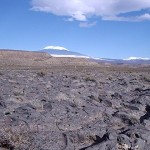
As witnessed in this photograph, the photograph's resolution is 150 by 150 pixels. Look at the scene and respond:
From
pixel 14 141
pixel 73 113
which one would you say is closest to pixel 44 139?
pixel 14 141

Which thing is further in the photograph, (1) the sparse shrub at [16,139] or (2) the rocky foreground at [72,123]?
(2) the rocky foreground at [72,123]

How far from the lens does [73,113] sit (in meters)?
13.1

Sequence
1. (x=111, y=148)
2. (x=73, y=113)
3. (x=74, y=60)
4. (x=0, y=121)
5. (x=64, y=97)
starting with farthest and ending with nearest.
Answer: (x=74, y=60), (x=64, y=97), (x=73, y=113), (x=0, y=121), (x=111, y=148)

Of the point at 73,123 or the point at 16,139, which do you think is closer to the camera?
the point at 16,139

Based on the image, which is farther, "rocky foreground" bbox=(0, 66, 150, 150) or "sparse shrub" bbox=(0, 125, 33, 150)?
"rocky foreground" bbox=(0, 66, 150, 150)

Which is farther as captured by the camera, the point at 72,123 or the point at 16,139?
the point at 72,123

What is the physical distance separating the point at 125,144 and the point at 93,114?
436 centimetres

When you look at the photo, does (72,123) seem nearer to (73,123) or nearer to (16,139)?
(73,123)

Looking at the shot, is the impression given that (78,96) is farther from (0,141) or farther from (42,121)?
(0,141)

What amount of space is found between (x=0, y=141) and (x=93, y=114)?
4.94 m

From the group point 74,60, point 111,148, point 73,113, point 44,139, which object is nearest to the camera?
point 111,148

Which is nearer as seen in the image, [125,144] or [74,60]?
[125,144]

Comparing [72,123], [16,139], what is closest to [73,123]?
[72,123]

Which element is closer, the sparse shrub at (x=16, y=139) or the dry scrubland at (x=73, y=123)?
the sparse shrub at (x=16, y=139)
